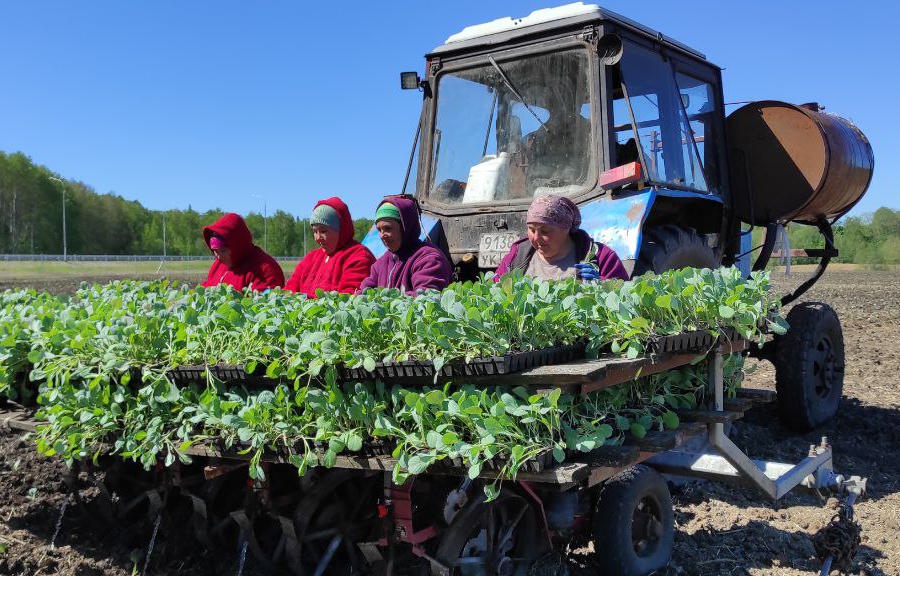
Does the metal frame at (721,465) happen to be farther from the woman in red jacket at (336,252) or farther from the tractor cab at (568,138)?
the woman in red jacket at (336,252)

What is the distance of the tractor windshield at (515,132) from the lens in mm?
5004

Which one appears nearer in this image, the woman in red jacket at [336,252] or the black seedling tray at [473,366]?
the black seedling tray at [473,366]

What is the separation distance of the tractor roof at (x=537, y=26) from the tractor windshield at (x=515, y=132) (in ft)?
0.52

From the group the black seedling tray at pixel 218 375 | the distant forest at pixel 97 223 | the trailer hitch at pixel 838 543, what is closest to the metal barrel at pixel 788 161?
the trailer hitch at pixel 838 543

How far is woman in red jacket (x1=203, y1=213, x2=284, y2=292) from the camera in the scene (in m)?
5.48

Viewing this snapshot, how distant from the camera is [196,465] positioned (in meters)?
3.93

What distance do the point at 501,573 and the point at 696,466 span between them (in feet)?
3.56

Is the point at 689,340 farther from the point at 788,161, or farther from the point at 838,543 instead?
the point at 788,161

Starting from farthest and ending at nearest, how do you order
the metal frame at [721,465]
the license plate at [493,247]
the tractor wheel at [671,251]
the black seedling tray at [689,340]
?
the license plate at [493,247] → the tractor wheel at [671,251] → the metal frame at [721,465] → the black seedling tray at [689,340]

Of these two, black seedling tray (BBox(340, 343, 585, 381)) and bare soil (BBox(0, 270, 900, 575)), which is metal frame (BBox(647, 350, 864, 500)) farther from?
black seedling tray (BBox(340, 343, 585, 381))

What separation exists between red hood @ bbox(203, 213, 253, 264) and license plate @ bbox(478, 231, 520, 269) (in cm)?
162

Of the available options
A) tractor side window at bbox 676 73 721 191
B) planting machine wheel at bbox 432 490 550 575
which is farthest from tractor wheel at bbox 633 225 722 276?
planting machine wheel at bbox 432 490 550 575

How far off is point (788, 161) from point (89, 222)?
90.6m

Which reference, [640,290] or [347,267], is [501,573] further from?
[347,267]
